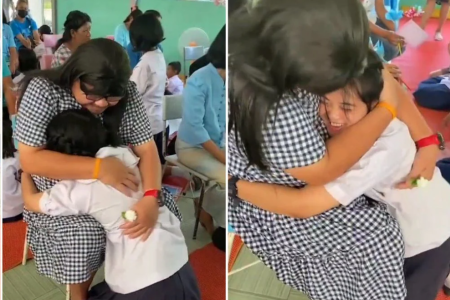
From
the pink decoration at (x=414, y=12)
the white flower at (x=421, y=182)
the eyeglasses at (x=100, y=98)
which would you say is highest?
the pink decoration at (x=414, y=12)

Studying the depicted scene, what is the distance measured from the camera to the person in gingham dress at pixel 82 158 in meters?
1.09

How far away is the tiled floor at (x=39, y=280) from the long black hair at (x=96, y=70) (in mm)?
330

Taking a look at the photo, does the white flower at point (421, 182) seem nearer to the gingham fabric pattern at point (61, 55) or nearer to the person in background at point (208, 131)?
the person in background at point (208, 131)

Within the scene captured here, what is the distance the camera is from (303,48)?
37.1 inches

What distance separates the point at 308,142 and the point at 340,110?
4.1 inches

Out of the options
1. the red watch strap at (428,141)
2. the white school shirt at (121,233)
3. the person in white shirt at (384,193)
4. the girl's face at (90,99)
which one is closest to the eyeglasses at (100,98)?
the girl's face at (90,99)

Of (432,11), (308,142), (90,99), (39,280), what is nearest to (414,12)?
(432,11)

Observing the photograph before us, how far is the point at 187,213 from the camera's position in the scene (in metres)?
1.23

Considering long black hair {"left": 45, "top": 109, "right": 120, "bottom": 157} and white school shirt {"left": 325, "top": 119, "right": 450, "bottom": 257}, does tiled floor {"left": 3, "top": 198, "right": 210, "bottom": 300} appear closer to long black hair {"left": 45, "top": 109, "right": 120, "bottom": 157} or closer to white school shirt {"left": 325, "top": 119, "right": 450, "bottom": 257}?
long black hair {"left": 45, "top": 109, "right": 120, "bottom": 157}

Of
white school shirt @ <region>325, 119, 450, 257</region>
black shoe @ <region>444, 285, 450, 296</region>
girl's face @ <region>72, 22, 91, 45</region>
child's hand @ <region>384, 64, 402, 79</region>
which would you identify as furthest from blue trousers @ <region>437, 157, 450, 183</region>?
girl's face @ <region>72, 22, 91, 45</region>

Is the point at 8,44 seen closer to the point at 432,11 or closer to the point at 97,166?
the point at 97,166

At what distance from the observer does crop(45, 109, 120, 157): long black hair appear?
42.4 inches

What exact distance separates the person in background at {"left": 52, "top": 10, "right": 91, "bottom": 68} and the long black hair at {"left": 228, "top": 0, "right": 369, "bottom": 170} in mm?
391

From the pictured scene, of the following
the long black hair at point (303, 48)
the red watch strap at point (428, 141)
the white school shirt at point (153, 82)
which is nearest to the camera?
the long black hair at point (303, 48)
